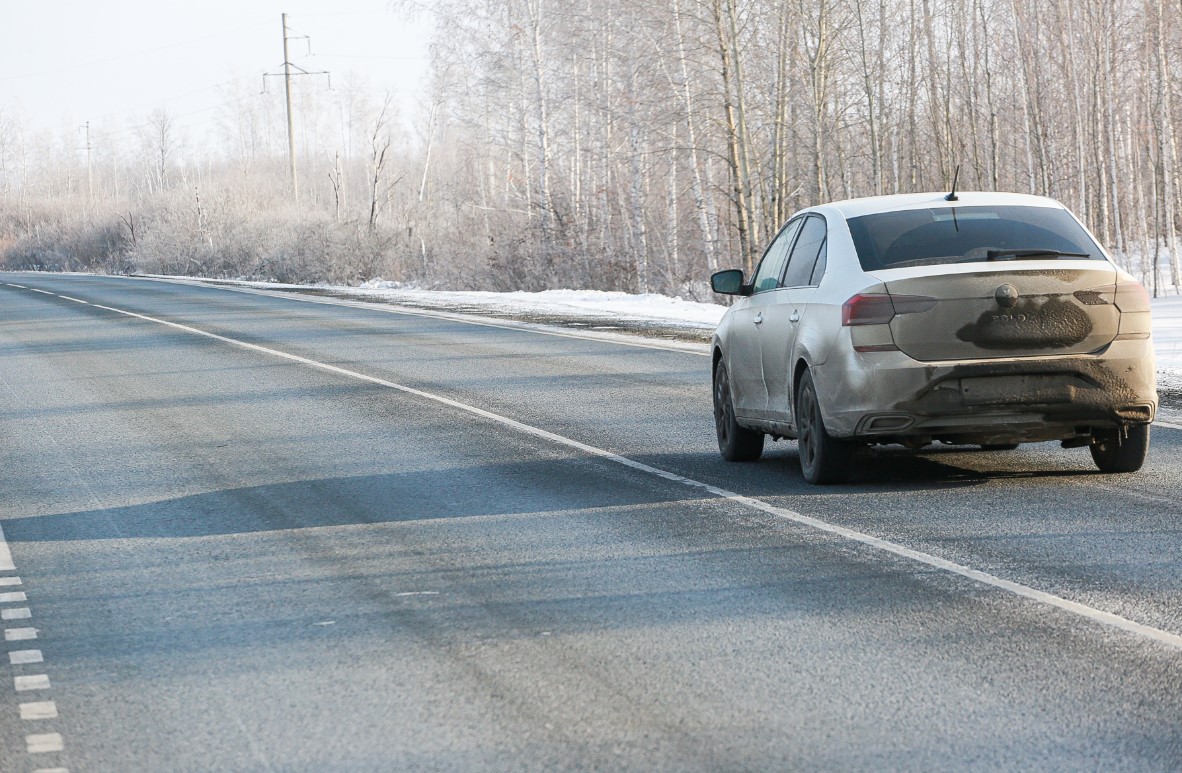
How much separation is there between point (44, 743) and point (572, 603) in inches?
89.9

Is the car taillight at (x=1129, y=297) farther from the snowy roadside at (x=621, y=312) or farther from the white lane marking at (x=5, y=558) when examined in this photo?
the white lane marking at (x=5, y=558)

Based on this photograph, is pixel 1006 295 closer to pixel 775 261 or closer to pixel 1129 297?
pixel 1129 297

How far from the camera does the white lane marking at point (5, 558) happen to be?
7547 millimetres

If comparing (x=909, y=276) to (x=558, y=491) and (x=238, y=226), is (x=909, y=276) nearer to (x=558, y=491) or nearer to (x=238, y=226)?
(x=558, y=491)

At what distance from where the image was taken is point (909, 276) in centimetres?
855

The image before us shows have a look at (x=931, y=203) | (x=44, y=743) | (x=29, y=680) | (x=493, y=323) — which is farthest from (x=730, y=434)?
(x=493, y=323)

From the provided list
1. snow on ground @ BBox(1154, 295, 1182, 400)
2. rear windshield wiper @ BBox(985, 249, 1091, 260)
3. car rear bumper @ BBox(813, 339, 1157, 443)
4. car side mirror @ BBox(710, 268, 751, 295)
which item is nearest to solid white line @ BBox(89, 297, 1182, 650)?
car rear bumper @ BBox(813, 339, 1157, 443)

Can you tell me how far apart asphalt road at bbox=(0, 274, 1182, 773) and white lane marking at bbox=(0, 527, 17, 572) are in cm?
2

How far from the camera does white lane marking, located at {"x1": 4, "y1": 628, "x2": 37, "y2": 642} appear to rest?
607 cm

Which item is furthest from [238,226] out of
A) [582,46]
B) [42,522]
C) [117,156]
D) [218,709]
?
[117,156]

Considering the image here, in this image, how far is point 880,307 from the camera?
8.51m

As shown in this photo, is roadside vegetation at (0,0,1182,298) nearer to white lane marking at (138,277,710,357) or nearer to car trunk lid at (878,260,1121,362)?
white lane marking at (138,277,710,357)

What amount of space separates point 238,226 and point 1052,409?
5781 cm

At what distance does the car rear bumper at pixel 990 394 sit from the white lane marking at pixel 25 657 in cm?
454
